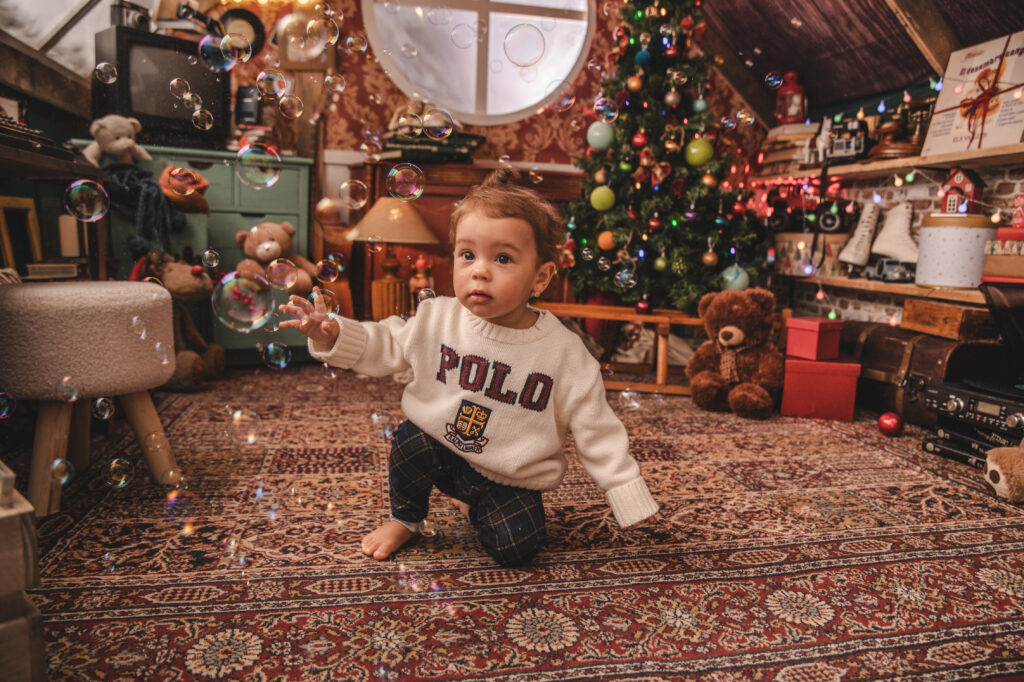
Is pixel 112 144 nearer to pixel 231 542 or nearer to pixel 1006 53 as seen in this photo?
pixel 231 542

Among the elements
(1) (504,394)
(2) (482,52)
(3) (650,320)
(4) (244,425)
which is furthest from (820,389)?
(2) (482,52)

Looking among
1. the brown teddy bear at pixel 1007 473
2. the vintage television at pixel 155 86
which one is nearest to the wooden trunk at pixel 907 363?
the brown teddy bear at pixel 1007 473

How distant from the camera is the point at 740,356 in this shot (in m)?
2.84

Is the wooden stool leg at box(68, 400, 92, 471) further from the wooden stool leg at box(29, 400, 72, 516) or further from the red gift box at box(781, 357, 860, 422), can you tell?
the red gift box at box(781, 357, 860, 422)

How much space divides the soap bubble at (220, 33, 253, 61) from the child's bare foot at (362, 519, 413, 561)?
1.40 m

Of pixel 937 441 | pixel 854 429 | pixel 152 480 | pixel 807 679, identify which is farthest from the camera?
pixel 854 429

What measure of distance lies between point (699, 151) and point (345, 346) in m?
A: 2.38

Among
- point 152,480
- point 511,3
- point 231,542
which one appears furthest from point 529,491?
point 511,3

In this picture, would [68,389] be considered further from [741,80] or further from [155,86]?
[741,80]

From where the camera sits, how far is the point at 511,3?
419cm

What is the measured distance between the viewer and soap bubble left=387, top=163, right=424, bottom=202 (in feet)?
5.59

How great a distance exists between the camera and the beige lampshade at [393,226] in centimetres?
325

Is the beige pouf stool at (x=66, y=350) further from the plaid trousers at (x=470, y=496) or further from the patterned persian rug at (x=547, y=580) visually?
the plaid trousers at (x=470, y=496)

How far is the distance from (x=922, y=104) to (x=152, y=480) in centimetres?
355
